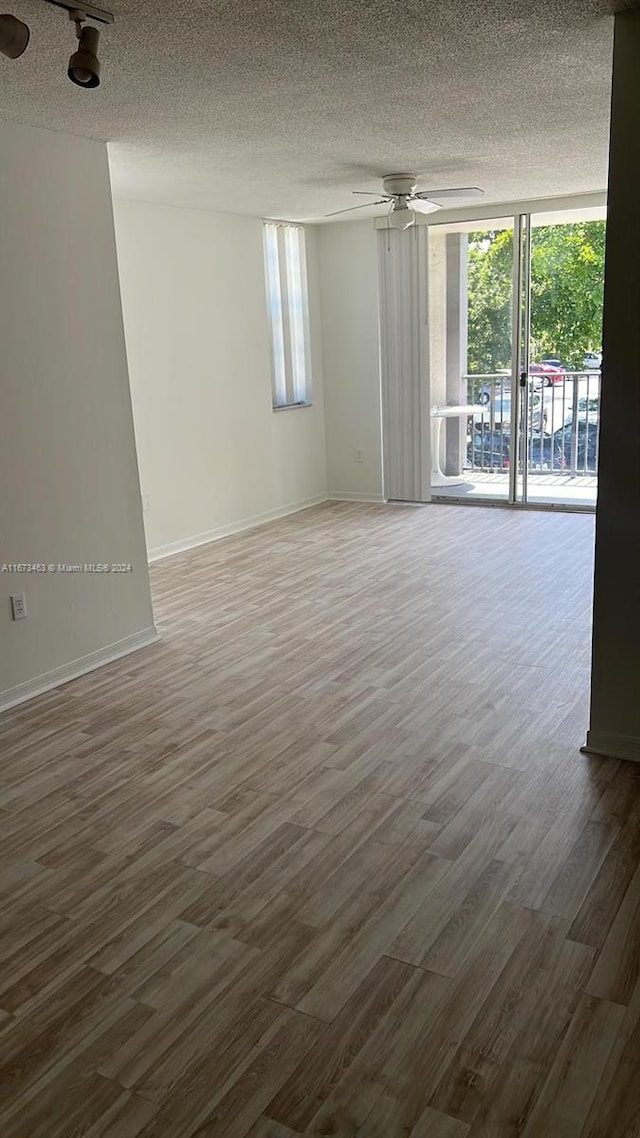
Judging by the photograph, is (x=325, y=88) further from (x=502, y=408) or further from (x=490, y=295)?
(x=502, y=408)

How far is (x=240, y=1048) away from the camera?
188cm

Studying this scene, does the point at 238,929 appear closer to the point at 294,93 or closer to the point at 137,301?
the point at 294,93

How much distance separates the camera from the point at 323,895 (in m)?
2.39

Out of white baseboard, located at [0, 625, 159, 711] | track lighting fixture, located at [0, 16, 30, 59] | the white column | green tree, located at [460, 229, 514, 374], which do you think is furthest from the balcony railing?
track lighting fixture, located at [0, 16, 30, 59]

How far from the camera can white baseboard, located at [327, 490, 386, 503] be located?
800cm

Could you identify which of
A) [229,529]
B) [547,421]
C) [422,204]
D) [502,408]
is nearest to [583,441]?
[547,421]

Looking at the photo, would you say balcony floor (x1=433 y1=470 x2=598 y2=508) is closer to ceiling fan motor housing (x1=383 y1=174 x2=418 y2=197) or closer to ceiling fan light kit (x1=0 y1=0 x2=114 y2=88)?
ceiling fan motor housing (x1=383 y1=174 x2=418 y2=197)

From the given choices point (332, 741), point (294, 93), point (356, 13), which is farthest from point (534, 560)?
point (356, 13)

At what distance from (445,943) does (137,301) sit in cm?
485

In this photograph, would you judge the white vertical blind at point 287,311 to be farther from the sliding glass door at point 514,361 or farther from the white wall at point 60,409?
the white wall at point 60,409

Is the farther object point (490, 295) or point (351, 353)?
point (351, 353)

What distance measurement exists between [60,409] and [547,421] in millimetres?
5367

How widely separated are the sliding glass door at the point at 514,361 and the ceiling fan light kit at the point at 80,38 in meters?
4.96

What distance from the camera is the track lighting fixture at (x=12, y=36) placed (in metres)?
2.26
